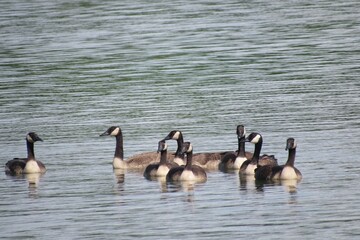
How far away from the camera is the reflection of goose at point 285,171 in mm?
23797

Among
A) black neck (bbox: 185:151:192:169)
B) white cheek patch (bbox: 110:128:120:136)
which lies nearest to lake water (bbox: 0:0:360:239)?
white cheek patch (bbox: 110:128:120:136)

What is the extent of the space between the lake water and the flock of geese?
28 cm

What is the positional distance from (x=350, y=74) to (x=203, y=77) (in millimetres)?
5146

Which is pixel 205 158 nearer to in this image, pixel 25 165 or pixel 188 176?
pixel 188 176

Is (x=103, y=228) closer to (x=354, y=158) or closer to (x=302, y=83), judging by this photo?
(x=354, y=158)

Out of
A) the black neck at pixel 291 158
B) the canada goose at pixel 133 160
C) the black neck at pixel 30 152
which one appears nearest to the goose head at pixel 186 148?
the canada goose at pixel 133 160

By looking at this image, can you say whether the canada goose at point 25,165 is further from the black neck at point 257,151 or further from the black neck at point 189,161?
the black neck at point 257,151

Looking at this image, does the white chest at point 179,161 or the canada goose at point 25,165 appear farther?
the white chest at point 179,161

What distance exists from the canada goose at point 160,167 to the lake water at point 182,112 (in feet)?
0.96

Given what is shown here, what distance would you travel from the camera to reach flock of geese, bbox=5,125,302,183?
24344 millimetres

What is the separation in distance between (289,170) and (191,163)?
2067mm

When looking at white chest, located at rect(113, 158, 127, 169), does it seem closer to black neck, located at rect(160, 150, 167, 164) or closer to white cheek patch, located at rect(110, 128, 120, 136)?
white cheek patch, located at rect(110, 128, 120, 136)

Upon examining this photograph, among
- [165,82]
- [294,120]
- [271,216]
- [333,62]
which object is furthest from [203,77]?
[271,216]

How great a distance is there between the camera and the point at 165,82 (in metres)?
39.7
